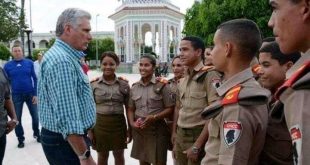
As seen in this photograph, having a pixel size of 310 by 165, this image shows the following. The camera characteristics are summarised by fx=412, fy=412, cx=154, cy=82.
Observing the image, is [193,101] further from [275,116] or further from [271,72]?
[275,116]

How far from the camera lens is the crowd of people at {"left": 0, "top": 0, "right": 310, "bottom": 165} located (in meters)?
1.33

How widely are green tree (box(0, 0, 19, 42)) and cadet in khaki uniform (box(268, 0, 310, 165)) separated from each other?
129 ft

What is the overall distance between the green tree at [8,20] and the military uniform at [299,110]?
129 ft

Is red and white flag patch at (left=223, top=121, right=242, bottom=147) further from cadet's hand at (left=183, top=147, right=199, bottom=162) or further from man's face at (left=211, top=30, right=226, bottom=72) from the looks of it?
cadet's hand at (left=183, top=147, right=199, bottom=162)

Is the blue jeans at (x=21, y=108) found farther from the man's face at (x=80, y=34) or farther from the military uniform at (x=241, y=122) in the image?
the military uniform at (x=241, y=122)

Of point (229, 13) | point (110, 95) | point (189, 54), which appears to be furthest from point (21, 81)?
point (229, 13)

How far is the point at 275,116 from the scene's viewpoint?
1691mm

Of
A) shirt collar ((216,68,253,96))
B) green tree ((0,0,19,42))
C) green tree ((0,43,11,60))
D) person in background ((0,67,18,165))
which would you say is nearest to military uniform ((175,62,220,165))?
shirt collar ((216,68,253,96))

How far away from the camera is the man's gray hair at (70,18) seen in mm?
2770

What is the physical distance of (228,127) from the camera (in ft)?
6.16

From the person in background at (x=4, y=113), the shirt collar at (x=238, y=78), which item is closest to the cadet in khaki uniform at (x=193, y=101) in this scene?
the shirt collar at (x=238, y=78)

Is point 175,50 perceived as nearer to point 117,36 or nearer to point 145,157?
point 117,36

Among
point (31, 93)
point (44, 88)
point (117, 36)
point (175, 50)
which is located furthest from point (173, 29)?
point (44, 88)

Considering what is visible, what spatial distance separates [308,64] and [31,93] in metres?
6.95
